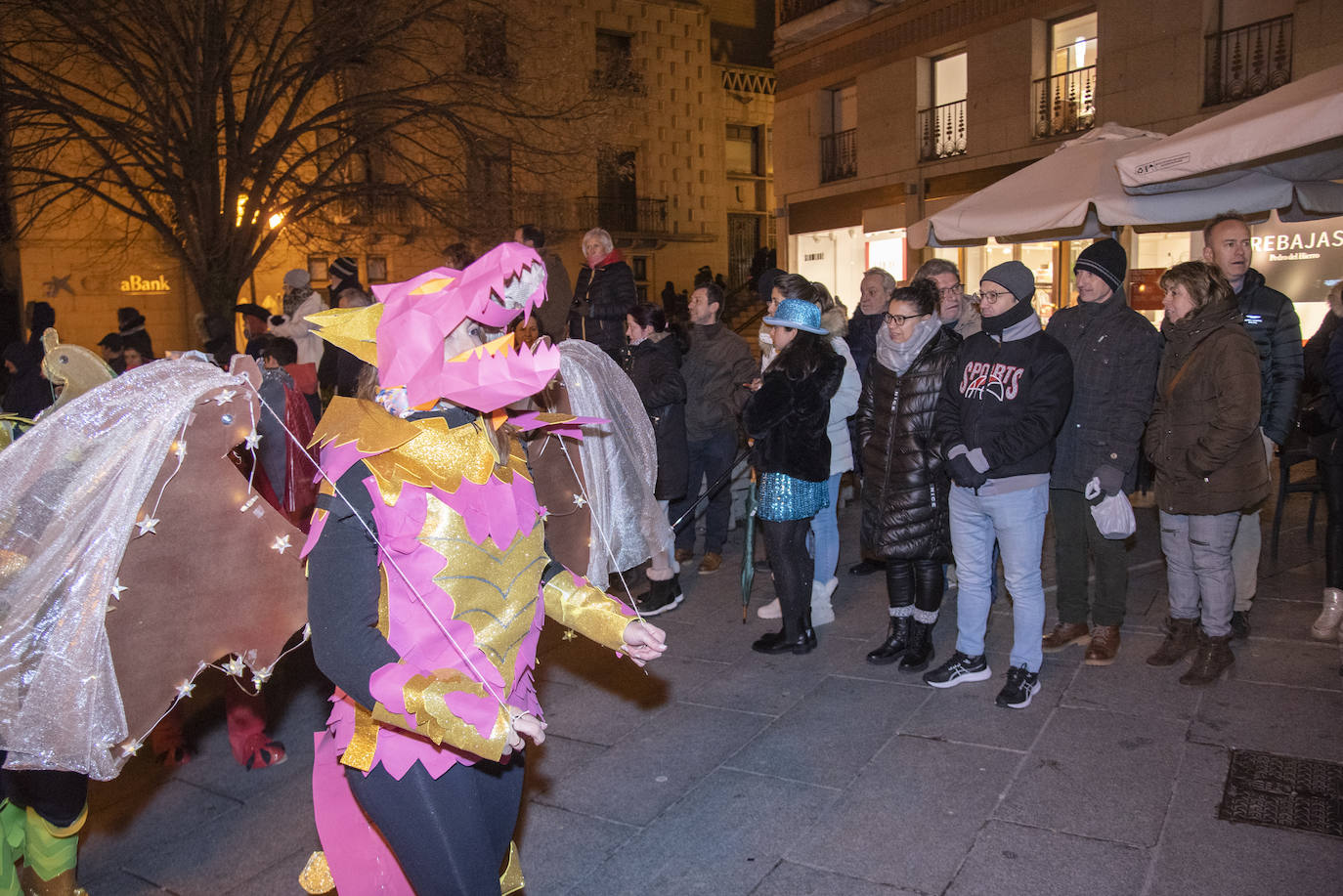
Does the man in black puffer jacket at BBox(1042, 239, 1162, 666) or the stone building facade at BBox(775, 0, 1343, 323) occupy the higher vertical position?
the stone building facade at BBox(775, 0, 1343, 323)

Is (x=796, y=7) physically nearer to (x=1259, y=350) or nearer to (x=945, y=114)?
(x=945, y=114)

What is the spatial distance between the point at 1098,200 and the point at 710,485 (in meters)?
3.37

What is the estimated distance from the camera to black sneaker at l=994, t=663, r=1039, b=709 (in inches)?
174

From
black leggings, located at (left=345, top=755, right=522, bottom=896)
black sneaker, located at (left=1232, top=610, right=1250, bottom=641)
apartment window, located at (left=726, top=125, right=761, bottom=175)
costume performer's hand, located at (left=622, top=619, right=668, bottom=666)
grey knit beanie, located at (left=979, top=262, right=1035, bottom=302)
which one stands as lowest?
black sneaker, located at (left=1232, top=610, right=1250, bottom=641)

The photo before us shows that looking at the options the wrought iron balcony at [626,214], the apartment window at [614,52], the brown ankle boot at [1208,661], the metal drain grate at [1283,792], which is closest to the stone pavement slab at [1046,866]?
the metal drain grate at [1283,792]

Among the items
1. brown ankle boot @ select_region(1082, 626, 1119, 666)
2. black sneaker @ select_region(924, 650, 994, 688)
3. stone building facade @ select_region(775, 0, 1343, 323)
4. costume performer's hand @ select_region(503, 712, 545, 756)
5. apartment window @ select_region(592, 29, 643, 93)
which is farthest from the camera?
apartment window @ select_region(592, 29, 643, 93)

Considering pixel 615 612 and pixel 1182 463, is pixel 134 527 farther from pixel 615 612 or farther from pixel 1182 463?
pixel 1182 463

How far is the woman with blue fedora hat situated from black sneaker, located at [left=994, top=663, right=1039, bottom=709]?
1.19 metres

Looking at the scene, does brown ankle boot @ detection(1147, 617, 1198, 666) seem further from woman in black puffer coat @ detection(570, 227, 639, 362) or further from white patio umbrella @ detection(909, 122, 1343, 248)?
woman in black puffer coat @ detection(570, 227, 639, 362)

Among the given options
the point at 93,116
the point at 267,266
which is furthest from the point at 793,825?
the point at 267,266

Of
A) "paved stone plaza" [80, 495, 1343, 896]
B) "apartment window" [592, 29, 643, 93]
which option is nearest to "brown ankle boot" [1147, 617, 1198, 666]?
"paved stone plaza" [80, 495, 1343, 896]

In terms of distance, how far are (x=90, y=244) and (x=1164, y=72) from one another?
2073 centimetres

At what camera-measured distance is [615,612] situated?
7.82ft

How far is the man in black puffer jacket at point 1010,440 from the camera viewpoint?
427 centimetres
